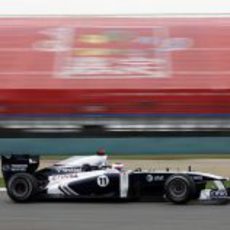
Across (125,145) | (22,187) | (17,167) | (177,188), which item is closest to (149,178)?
(177,188)

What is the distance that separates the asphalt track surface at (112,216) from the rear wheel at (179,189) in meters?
0.18

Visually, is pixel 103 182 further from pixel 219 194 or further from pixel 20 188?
pixel 219 194

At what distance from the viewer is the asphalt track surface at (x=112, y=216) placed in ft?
38.1

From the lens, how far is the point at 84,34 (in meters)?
4.00

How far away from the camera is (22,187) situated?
15.7 meters

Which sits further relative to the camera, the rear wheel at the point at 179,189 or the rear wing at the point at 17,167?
the rear wing at the point at 17,167

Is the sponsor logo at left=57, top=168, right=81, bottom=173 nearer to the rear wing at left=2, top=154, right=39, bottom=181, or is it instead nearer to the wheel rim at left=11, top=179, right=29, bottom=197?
the rear wing at left=2, top=154, right=39, bottom=181

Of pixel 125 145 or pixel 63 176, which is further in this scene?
→ pixel 63 176

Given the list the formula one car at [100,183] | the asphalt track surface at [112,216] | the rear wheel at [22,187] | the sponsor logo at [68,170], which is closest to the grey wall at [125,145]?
the asphalt track surface at [112,216]

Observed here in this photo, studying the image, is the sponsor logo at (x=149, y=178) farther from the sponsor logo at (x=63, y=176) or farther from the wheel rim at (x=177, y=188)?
the sponsor logo at (x=63, y=176)

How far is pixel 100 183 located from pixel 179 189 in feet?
5.05

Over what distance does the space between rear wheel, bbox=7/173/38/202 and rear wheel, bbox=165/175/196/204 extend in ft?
8.76

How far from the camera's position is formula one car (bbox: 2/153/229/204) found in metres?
15.1

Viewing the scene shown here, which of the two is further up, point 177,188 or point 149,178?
point 149,178
